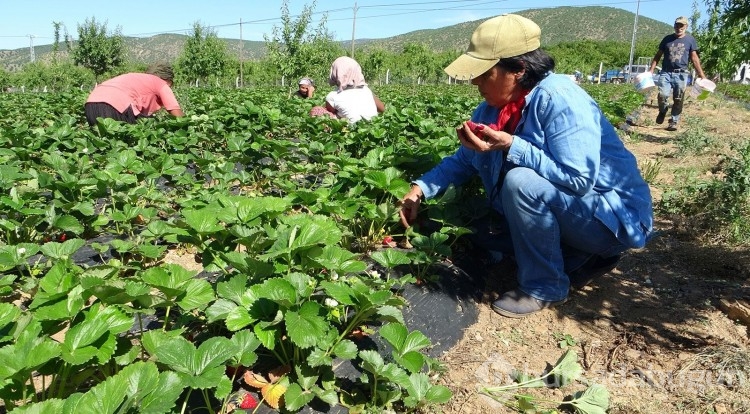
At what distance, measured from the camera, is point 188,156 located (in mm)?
4340

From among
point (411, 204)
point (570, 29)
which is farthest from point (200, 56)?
point (570, 29)

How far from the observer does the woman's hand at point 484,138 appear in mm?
2322

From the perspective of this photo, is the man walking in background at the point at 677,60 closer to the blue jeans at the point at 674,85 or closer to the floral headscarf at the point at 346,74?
the blue jeans at the point at 674,85

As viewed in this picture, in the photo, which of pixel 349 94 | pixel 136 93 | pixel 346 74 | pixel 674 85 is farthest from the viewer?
pixel 674 85

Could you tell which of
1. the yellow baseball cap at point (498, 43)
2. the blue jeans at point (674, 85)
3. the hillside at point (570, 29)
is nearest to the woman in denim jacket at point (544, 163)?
the yellow baseball cap at point (498, 43)

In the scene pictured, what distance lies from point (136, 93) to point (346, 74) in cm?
241

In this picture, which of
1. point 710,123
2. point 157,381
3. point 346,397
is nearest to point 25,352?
point 157,381

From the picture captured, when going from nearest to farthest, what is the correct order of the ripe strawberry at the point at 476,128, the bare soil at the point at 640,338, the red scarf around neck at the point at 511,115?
1. the bare soil at the point at 640,338
2. the ripe strawberry at the point at 476,128
3. the red scarf around neck at the point at 511,115

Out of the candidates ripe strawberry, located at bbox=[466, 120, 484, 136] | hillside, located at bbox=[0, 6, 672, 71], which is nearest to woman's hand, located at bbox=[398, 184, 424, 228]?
ripe strawberry, located at bbox=[466, 120, 484, 136]

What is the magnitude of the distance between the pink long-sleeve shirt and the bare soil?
11.7ft

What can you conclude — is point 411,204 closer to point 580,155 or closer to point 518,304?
point 518,304

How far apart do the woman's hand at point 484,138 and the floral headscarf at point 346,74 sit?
3694 mm

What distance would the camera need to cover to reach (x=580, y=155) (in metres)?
2.26

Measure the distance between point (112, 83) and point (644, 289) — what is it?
5.78 m
